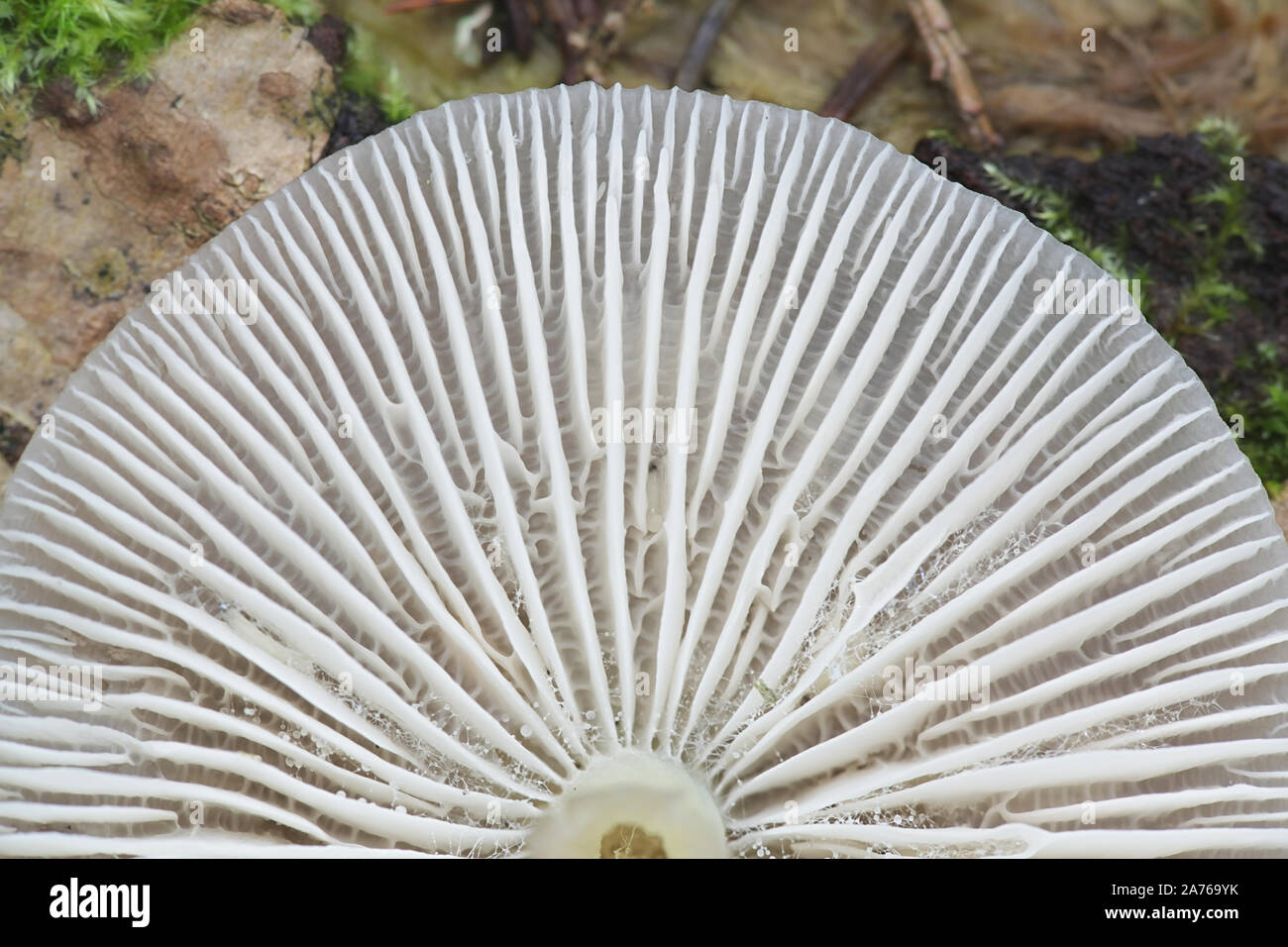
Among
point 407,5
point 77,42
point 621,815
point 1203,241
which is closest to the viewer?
point 621,815

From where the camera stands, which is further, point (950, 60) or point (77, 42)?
point (950, 60)

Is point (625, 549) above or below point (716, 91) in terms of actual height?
below

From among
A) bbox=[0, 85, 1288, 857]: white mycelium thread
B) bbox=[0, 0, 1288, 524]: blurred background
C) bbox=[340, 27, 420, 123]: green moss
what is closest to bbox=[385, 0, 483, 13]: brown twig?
bbox=[0, 0, 1288, 524]: blurred background

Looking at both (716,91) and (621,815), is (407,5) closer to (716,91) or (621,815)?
(716,91)

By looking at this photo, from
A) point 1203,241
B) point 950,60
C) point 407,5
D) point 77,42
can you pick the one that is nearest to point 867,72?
point 950,60

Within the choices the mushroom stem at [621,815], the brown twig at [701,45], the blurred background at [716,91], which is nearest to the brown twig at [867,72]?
the blurred background at [716,91]

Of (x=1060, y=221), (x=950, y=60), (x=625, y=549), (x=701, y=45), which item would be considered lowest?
(x=625, y=549)
